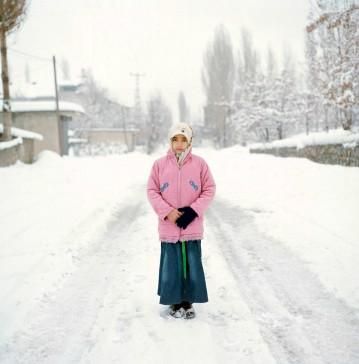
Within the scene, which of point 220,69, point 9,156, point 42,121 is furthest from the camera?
point 220,69

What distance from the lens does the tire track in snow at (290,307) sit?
2.99 m

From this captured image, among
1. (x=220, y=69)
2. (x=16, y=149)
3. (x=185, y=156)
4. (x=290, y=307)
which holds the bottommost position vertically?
(x=290, y=307)

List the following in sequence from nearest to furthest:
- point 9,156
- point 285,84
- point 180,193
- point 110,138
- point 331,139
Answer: point 180,193 < point 331,139 < point 9,156 < point 285,84 < point 110,138

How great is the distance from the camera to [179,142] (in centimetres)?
363

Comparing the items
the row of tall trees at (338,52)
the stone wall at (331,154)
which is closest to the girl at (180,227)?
the row of tall trees at (338,52)

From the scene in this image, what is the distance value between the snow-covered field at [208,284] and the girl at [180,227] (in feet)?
0.81

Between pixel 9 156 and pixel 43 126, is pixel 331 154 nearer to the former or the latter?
pixel 9 156

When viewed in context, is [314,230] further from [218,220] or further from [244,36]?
[244,36]

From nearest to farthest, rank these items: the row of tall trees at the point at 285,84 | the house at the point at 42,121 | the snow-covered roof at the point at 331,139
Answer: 1. the snow-covered roof at the point at 331,139
2. the row of tall trees at the point at 285,84
3. the house at the point at 42,121

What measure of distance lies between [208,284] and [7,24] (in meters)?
17.0

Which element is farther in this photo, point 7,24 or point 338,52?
point 338,52

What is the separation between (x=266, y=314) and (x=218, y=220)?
462 centimetres

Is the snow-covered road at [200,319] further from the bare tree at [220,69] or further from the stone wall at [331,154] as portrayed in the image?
the bare tree at [220,69]

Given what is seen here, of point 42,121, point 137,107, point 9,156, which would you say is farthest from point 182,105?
point 9,156
